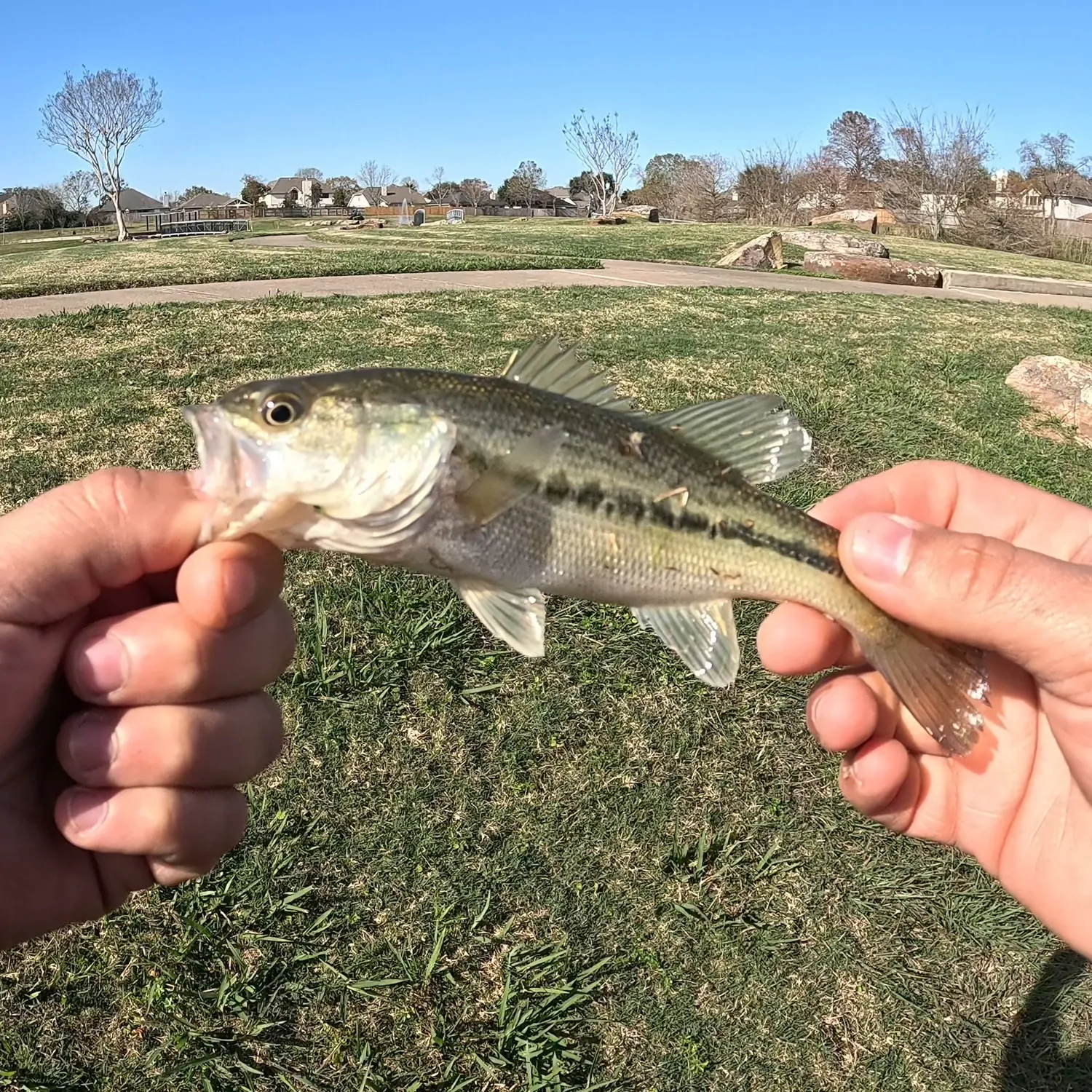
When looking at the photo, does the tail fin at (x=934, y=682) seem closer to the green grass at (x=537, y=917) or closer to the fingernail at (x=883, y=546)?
the fingernail at (x=883, y=546)

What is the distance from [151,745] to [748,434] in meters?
1.81

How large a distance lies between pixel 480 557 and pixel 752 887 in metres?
2.89

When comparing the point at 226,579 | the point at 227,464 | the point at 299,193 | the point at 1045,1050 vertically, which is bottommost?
the point at 1045,1050

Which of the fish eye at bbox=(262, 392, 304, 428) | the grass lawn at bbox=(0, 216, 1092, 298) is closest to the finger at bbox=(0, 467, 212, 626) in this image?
the fish eye at bbox=(262, 392, 304, 428)

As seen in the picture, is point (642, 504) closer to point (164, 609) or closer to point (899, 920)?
point (164, 609)

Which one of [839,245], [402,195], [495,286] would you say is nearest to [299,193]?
[402,195]

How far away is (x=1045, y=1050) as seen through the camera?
3.89 meters

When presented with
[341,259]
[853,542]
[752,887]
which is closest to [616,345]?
[752,887]

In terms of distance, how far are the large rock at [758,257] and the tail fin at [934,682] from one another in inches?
868

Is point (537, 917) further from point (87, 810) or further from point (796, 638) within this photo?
Result: point (87, 810)

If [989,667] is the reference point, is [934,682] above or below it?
above

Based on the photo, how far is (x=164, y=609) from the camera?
2207mm

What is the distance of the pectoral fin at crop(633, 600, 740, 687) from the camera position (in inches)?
99.6

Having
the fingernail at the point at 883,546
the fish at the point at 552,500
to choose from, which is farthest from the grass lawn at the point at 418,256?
the fingernail at the point at 883,546
